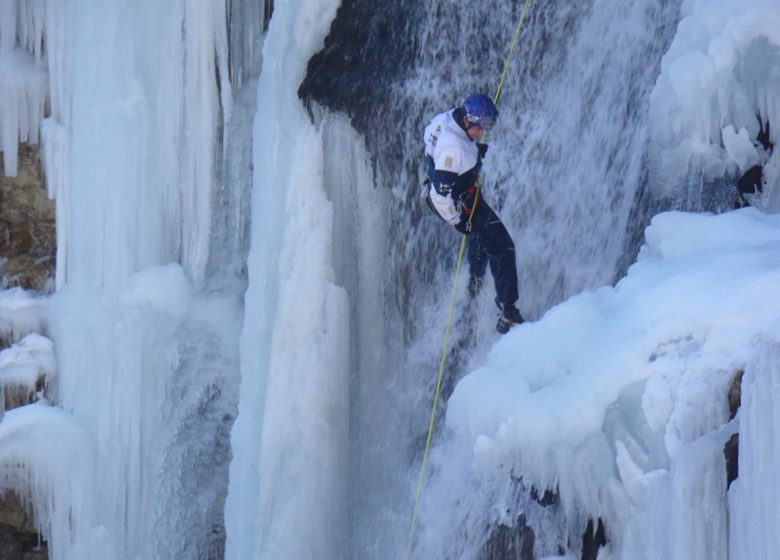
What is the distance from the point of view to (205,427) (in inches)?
350

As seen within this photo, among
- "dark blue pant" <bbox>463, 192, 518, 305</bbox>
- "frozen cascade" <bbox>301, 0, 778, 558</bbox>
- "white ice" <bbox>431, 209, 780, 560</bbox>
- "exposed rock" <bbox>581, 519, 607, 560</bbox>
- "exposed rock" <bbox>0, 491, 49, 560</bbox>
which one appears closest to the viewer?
"white ice" <bbox>431, 209, 780, 560</bbox>

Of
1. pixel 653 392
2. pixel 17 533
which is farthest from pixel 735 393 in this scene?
pixel 17 533

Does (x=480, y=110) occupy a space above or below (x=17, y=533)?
above

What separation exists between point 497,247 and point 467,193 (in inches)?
A: 12.0

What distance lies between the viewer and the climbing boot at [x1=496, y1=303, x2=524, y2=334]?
6.48 meters

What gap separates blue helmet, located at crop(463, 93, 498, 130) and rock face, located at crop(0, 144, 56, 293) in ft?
14.9

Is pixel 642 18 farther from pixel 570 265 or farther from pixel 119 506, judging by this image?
pixel 119 506

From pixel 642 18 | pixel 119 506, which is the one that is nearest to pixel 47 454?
pixel 119 506

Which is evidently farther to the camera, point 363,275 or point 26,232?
point 26,232

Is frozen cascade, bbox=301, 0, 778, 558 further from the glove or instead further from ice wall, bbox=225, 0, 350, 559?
the glove

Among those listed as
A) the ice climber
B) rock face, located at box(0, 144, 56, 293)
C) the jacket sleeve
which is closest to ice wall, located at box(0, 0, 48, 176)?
rock face, located at box(0, 144, 56, 293)

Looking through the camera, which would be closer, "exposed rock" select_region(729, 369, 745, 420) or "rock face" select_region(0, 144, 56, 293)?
"exposed rock" select_region(729, 369, 745, 420)

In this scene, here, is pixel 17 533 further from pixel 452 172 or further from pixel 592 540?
pixel 592 540

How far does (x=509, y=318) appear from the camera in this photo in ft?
21.3
